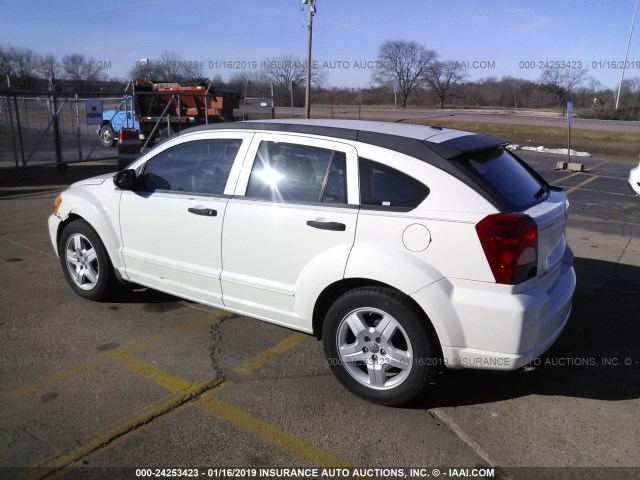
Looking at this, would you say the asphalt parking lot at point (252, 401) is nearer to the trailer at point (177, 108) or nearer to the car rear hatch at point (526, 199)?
the car rear hatch at point (526, 199)

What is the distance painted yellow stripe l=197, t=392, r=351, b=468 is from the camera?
9.50ft

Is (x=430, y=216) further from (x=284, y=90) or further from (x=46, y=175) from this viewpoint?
(x=284, y=90)

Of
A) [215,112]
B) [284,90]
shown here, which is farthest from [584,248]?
[284,90]

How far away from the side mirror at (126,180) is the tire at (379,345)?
83.8 inches

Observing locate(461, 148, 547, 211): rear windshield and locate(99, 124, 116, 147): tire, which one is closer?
locate(461, 148, 547, 211): rear windshield

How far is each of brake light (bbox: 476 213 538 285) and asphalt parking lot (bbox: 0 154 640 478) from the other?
0.95 meters

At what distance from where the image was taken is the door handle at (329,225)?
3.41 meters

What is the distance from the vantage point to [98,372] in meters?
3.75

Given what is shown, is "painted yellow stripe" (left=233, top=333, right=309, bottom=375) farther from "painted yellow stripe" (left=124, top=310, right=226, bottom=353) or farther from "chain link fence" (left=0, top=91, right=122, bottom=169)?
"chain link fence" (left=0, top=91, right=122, bottom=169)

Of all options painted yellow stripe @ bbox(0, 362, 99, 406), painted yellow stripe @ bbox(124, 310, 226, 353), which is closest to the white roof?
painted yellow stripe @ bbox(124, 310, 226, 353)

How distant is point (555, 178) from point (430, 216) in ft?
43.2

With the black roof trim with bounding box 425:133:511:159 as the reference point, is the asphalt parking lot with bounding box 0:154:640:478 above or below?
below

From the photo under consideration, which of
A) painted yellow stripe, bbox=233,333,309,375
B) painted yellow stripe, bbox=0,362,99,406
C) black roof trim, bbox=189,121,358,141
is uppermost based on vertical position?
black roof trim, bbox=189,121,358,141

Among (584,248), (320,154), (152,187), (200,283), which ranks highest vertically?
(320,154)
